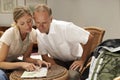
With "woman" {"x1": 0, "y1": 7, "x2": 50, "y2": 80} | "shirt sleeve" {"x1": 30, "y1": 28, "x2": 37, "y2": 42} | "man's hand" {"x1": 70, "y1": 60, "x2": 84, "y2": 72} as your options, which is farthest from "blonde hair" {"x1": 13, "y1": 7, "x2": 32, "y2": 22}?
"man's hand" {"x1": 70, "y1": 60, "x2": 84, "y2": 72}

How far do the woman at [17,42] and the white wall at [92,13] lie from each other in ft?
5.18

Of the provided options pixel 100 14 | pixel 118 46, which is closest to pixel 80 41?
pixel 118 46

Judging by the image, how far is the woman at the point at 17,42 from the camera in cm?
215

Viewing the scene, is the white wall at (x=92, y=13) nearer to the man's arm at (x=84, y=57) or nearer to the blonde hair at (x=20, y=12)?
the man's arm at (x=84, y=57)

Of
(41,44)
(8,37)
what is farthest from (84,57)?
(8,37)

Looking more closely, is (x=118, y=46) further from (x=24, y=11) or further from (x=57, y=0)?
(x=57, y=0)

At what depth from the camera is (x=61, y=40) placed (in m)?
2.43

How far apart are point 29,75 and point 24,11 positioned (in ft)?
1.92

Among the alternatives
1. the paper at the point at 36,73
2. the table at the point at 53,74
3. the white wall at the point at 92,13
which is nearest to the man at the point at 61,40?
the table at the point at 53,74

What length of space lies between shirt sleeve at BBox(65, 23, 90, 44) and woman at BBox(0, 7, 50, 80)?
345 mm

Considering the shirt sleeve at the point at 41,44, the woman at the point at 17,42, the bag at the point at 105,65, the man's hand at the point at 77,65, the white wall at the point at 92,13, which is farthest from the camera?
the white wall at the point at 92,13

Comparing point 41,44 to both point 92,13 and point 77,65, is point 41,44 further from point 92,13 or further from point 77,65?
point 92,13

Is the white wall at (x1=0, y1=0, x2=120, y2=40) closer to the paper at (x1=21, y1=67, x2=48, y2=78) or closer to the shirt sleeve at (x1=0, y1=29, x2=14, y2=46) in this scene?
the shirt sleeve at (x1=0, y1=29, x2=14, y2=46)

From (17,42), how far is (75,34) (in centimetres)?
53
